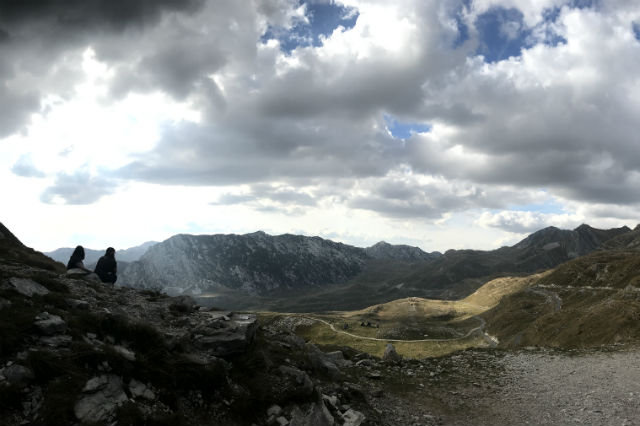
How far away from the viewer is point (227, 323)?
1861cm

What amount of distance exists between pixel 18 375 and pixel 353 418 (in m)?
12.2

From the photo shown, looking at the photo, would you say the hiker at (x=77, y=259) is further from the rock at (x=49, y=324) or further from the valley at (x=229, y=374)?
the rock at (x=49, y=324)

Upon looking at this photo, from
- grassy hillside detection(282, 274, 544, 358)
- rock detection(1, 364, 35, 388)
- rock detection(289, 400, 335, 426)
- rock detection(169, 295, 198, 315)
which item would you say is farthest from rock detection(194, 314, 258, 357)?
grassy hillside detection(282, 274, 544, 358)

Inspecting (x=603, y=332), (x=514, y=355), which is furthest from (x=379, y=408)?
(x=603, y=332)

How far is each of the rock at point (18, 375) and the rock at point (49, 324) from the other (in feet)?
6.95

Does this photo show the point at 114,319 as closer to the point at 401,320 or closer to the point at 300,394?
the point at 300,394

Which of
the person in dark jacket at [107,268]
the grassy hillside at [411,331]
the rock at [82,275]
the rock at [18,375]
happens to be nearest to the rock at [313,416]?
the rock at [18,375]

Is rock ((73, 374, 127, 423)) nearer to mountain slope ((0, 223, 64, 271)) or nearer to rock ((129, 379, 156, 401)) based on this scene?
rock ((129, 379, 156, 401))

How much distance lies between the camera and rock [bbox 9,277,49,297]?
1530 cm

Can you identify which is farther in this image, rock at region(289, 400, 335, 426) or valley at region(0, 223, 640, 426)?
rock at region(289, 400, 335, 426)

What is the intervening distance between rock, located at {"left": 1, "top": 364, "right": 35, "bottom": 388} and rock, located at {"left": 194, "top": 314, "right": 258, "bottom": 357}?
6.67 metres

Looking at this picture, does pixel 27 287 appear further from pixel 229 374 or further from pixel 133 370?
pixel 229 374

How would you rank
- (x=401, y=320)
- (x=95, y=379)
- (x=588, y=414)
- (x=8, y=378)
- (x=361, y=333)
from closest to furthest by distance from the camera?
A: (x=8, y=378), (x=95, y=379), (x=588, y=414), (x=361, y=333), (x=401, y=320)

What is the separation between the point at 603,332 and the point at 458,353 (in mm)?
26415
